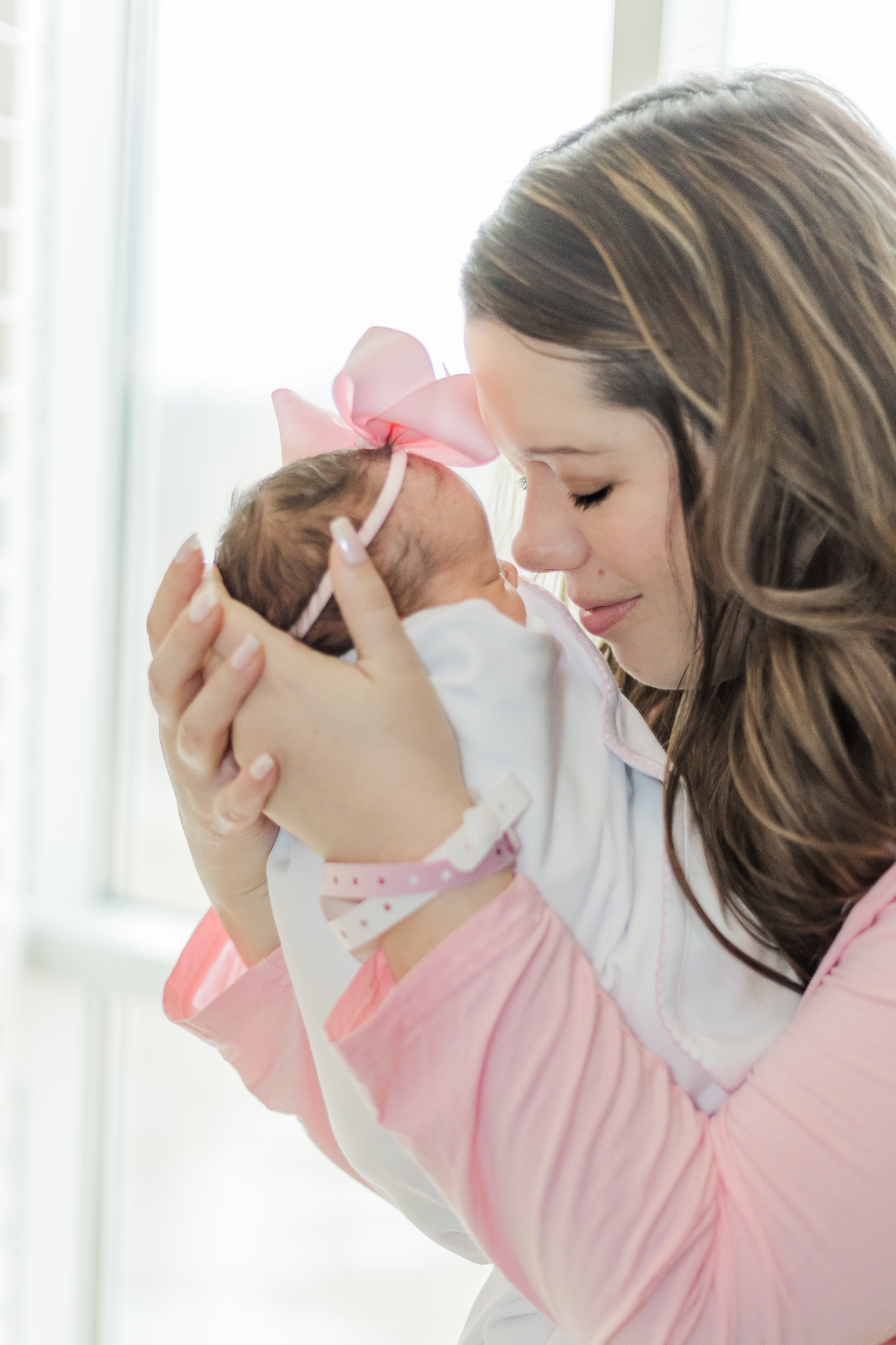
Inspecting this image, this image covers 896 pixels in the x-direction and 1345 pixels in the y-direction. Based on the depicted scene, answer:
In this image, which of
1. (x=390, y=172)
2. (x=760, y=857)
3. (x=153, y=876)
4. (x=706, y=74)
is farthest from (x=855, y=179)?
(x=153, y=876)

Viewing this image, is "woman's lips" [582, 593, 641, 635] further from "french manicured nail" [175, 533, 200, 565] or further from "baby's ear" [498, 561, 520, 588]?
"french manicured nail" [175, 533, 200, 565]

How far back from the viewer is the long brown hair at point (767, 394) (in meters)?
0.81

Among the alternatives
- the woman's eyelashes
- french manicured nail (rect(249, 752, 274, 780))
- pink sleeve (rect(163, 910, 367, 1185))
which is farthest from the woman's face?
pink sleeve (rect(163, 910, 367, 1185))

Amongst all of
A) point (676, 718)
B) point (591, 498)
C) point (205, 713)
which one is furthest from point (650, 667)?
point (205, 713)

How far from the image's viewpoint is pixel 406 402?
92 centimetres

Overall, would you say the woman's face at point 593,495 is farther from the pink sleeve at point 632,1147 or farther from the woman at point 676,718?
the pink sleeve at point 632,1147

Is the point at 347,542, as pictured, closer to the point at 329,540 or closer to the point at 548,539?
the point at 329,540

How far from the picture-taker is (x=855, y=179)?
0.84 meters

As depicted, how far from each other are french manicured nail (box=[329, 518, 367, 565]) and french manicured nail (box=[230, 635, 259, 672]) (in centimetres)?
8

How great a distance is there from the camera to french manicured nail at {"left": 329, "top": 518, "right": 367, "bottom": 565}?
0.78m

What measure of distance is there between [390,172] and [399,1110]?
1.44 metres

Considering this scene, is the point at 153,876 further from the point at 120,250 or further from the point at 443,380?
the point at 443,380

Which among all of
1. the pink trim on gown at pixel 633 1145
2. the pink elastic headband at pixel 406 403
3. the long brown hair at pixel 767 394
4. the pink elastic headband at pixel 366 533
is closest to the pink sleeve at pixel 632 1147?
the pink trim on gown at pixel 633 1145

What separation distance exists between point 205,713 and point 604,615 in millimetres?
354
